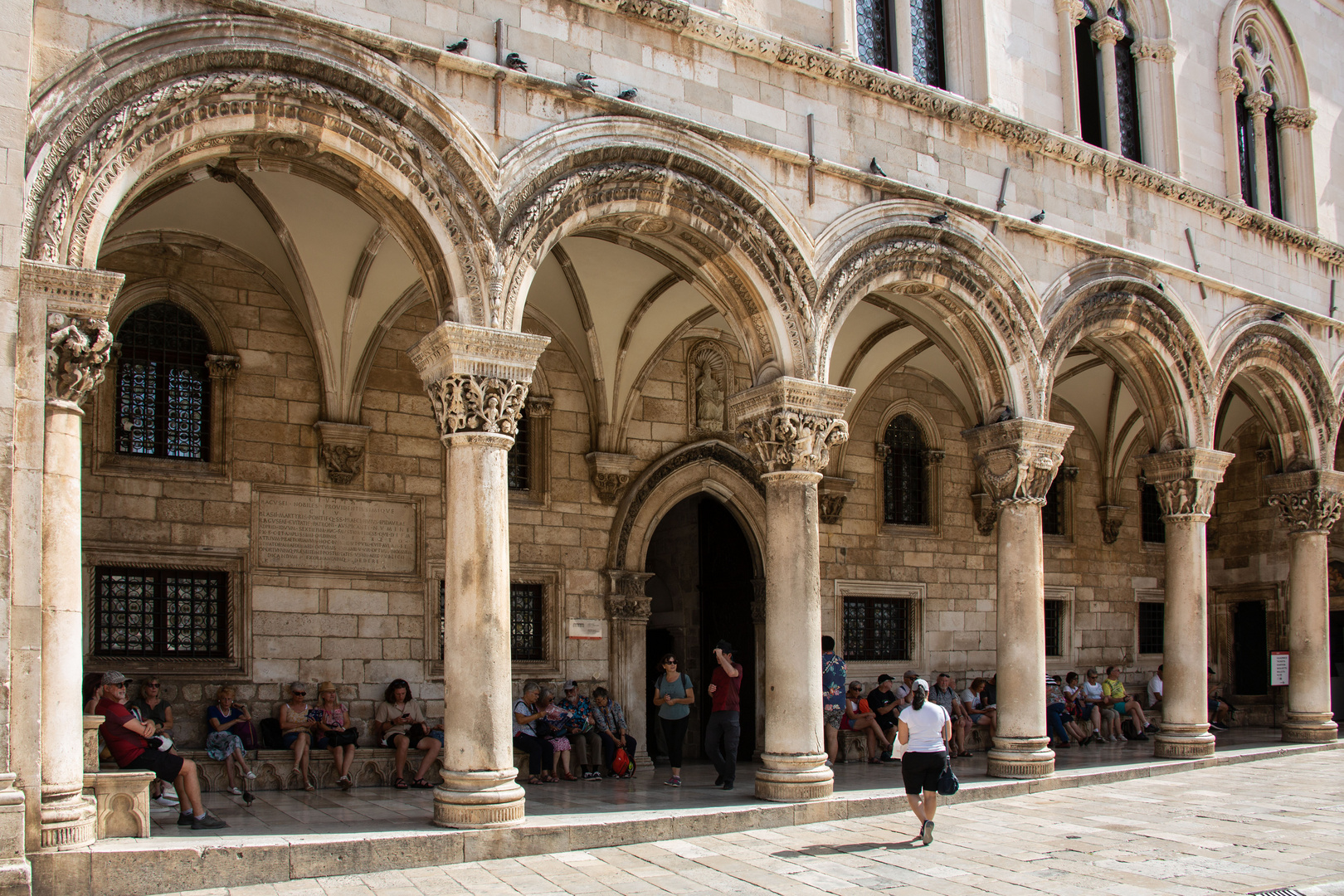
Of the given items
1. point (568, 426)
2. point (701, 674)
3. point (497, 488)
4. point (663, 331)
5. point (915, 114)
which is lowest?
point (701, 674)

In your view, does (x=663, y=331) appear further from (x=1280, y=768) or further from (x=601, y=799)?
(x=1280, y=768)

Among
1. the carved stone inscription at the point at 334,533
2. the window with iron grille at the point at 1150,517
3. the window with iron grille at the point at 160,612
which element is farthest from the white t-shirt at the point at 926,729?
the window with iron grille at the point at 1150,517

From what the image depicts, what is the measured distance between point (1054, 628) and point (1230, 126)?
6.94 m

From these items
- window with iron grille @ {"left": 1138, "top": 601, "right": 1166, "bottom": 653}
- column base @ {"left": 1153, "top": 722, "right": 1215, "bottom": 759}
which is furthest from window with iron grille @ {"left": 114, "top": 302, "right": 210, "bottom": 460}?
window with iron grille @ {"left": 1138, "top": 601, "right": 1166, "bottom": 653}

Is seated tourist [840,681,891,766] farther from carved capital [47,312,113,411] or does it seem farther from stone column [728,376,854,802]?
carved capital [47,312,113,411]

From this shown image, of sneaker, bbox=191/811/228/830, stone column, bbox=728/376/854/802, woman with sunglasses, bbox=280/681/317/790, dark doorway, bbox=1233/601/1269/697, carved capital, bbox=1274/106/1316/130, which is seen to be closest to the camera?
sneaker, bbox=191/811/228/830

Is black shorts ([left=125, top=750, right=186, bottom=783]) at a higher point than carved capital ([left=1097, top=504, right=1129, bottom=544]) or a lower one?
lower

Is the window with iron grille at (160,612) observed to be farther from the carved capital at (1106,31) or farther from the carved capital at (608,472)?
the carved capital at (1106,31)

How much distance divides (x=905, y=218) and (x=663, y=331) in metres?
3.13

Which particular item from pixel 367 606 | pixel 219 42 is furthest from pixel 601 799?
pixel 219 42

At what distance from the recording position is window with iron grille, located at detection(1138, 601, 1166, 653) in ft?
59.1

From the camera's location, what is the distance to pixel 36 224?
6.99 m

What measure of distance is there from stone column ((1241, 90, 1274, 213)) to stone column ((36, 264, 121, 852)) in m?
13.7

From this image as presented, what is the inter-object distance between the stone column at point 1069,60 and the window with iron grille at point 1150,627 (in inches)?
320
